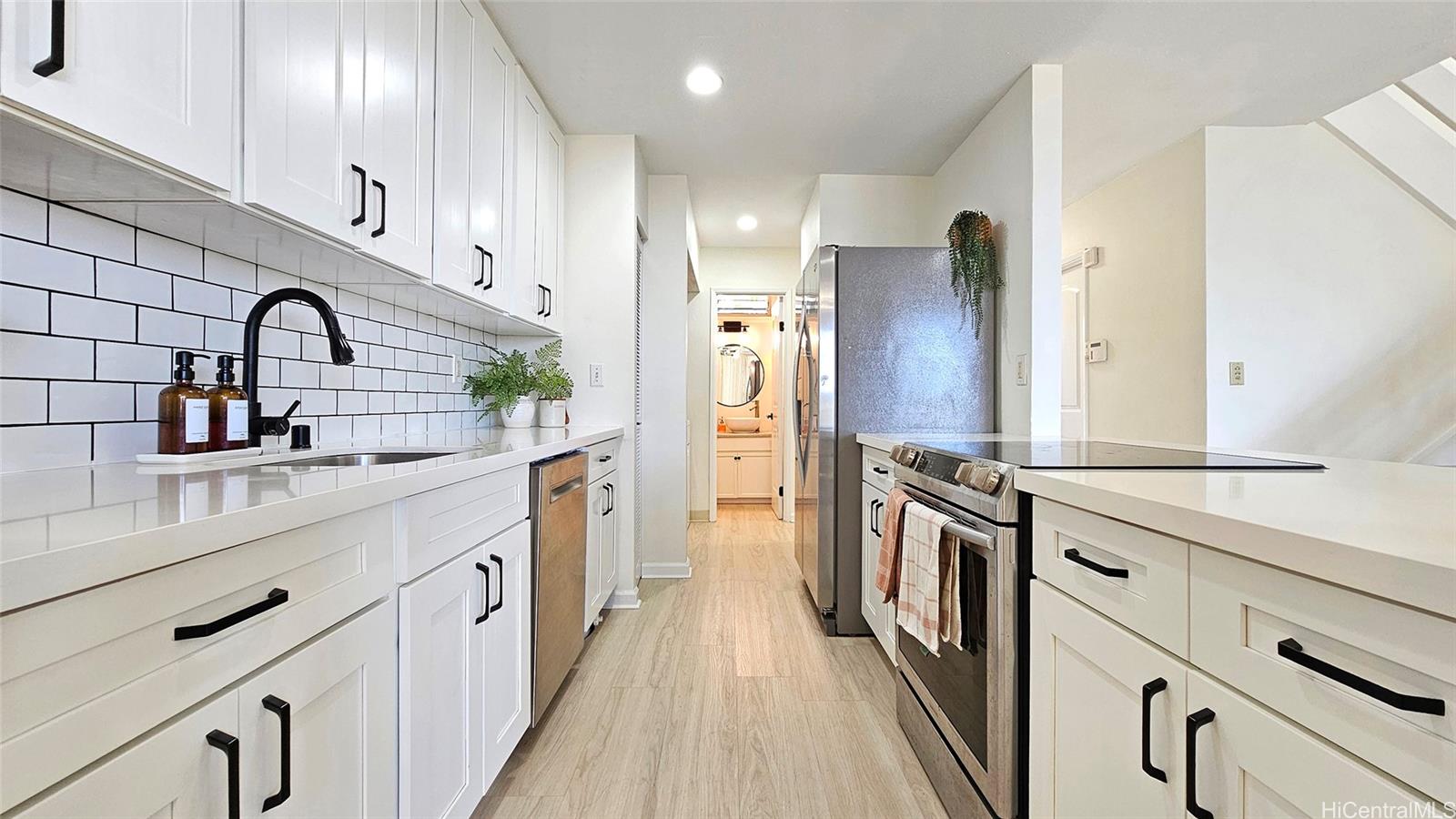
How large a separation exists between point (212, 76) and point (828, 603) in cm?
267

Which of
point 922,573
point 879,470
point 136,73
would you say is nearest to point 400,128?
point 136,73

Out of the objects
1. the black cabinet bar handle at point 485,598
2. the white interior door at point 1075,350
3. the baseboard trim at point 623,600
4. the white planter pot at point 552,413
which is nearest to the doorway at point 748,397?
the white interior door at point 1075,350

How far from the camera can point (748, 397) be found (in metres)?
6.85

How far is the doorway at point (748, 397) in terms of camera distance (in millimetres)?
5320

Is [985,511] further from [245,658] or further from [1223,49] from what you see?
[1223,49]

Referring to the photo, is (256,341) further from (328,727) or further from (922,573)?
(922,573)

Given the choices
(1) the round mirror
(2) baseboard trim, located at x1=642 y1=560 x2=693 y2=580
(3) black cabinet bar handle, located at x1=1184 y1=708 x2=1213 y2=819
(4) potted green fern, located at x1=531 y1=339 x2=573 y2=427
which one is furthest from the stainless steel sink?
(1) the round mirror

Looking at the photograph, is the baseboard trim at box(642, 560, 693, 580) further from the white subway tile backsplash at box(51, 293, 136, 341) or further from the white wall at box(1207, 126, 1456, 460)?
the white wall at box(1207, 126, 1456, 460)

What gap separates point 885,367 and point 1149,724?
2.02 m

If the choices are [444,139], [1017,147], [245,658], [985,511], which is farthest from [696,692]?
[1017,147]

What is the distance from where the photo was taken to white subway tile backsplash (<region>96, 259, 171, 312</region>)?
1.09 metres

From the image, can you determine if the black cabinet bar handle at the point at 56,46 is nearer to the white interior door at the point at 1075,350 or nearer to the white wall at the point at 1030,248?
the white wall at the point at 1030,248

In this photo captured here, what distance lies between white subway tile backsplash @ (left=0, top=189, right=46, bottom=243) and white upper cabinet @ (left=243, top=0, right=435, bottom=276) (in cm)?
32

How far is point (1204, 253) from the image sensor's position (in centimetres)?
310
